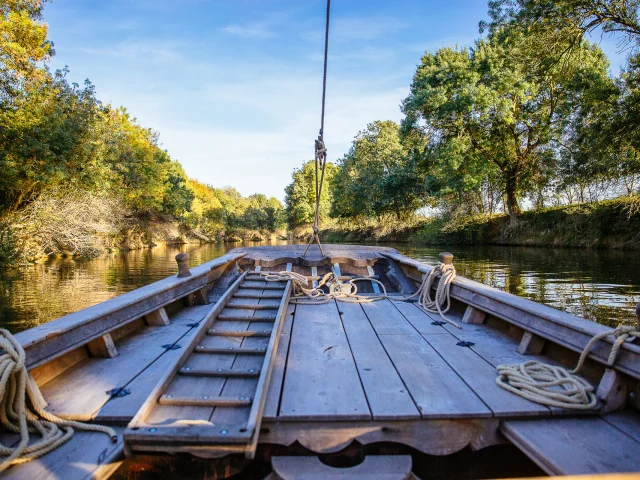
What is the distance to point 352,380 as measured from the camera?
2.00m

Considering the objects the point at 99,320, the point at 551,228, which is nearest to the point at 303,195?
the point at 551,228

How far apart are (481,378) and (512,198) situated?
1924 centimetres

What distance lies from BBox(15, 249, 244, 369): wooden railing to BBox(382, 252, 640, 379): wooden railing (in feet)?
8.22

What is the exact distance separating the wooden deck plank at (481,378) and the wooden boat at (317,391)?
11mm

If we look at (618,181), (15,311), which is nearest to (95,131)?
(15,311)

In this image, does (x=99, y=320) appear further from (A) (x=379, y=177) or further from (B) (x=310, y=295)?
(A) (x=379, y=177)

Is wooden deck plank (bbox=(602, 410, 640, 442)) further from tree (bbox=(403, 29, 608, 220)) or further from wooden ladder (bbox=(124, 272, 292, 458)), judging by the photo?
tree (bbox=(403, 29, 608, 220))

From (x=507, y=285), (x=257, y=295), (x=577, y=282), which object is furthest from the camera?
(x=577, y=282)

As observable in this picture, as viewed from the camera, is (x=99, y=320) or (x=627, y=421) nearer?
(x=627, y=421)

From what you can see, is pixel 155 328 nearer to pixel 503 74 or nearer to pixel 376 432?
pixel 376 432

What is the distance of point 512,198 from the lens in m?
19.0

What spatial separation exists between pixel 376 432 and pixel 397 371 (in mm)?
553

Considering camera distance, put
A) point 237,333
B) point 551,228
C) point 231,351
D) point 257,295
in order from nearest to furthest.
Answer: point 231,351 → point 237,333 → point 257,295 → point 551,228

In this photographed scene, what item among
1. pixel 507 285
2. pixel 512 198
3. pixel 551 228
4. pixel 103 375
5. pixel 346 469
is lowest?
pixel 507 285
